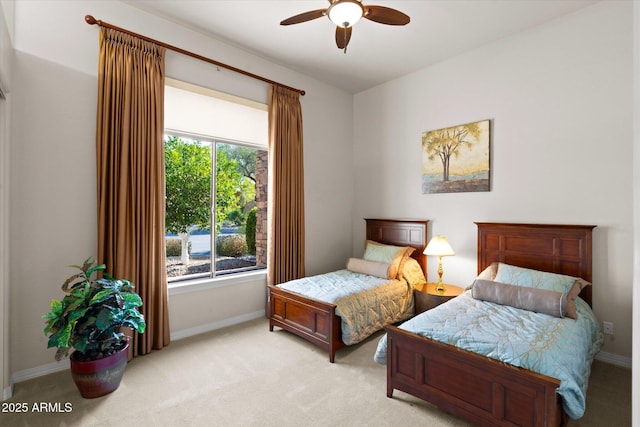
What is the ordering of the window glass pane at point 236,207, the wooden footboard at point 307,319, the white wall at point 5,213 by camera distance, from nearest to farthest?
the white wall at point 5,213 → the wooden footboard at point 307,319 → the window glass pane at point 236,207

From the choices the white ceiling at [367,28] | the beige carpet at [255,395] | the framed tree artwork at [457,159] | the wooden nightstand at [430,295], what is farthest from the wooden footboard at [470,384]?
the white ceiling at [367,28]

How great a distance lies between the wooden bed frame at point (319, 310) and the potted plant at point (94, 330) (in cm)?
136

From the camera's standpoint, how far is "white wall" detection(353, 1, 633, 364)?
2.71 m

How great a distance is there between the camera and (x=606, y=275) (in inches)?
109

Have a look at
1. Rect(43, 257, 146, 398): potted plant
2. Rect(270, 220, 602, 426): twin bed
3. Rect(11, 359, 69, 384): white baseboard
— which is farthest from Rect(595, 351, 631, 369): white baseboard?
Rect(11, 359, 69, 384): white baseboard

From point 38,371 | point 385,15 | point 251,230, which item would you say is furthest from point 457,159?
point 38,371

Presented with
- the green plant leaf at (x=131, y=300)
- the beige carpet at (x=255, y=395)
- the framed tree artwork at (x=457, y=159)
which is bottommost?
the beige carpet at (x=255, y=395)

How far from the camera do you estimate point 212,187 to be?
363 cm

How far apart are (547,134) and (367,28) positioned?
2.08 meters

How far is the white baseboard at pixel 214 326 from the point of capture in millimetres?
3240

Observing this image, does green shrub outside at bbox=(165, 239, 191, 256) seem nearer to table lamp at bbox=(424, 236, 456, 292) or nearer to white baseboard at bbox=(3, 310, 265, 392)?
white baseboard at bbox=(3, 310, 265, 392)

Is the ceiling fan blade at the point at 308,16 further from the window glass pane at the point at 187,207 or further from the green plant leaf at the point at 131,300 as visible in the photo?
the green plant leaf at the point at 131,300

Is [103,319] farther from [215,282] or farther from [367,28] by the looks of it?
[367,28]

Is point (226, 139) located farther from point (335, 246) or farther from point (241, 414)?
point (241, 414)
